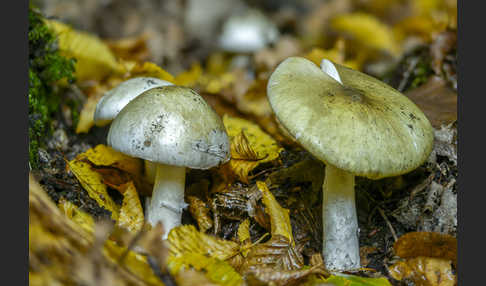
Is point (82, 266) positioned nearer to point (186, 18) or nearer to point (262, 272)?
point (262, 272)

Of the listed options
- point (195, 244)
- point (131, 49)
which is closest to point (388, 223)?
point (195, 244)

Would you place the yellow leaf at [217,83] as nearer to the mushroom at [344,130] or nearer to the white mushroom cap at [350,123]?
the mushroom at [344,130]

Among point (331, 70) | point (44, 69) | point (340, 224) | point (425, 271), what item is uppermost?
point (331, 70)

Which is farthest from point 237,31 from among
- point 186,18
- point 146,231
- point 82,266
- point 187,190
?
point 82,266

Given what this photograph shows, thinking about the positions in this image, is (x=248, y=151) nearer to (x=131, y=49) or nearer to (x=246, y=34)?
(x=131, y=49)

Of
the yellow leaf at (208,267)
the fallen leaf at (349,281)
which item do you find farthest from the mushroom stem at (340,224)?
the yellow leaf at (208,267)
